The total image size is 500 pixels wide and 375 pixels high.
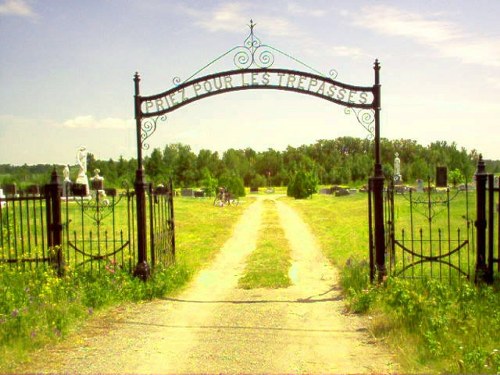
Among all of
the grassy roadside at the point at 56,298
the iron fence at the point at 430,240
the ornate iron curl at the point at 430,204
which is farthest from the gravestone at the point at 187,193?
the grassy roadside at the point at 56,298

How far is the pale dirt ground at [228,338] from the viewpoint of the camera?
588 centimetres

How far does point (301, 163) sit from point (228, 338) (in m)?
65.9

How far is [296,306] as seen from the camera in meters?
8.81

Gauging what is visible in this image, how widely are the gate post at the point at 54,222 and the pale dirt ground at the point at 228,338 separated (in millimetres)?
1712

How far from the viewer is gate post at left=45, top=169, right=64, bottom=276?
9.31 meters

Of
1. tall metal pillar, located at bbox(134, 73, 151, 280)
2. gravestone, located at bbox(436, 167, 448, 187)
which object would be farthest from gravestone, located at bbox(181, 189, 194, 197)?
tall metal pillar, located at bbox(134, 73, 151, 280)

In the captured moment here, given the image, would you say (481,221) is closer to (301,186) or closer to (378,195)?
(378,195)

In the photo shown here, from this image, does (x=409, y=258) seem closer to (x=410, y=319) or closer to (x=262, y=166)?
(x=410, y=319)

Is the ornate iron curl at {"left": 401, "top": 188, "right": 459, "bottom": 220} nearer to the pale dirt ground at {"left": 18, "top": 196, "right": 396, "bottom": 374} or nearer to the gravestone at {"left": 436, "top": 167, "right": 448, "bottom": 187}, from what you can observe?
the gravestone at {"left": 436, "top": 167, "right": 448, "bottom": 187}

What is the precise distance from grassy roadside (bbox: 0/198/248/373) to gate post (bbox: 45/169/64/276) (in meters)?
0.26

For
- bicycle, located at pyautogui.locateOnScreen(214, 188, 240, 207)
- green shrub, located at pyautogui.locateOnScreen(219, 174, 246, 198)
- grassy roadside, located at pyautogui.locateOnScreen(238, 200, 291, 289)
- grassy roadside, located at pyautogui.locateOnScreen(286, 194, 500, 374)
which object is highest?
green shrub, located at pyautogui.locateOnScreen(219, 174, 246, 198)

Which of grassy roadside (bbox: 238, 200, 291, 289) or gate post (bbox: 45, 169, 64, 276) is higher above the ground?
gate post (bbox: 45, 169, 64, 276)

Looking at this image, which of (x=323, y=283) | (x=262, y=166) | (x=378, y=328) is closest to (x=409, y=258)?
(x=323, y=283)

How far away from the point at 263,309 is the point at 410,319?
8.21 ft
